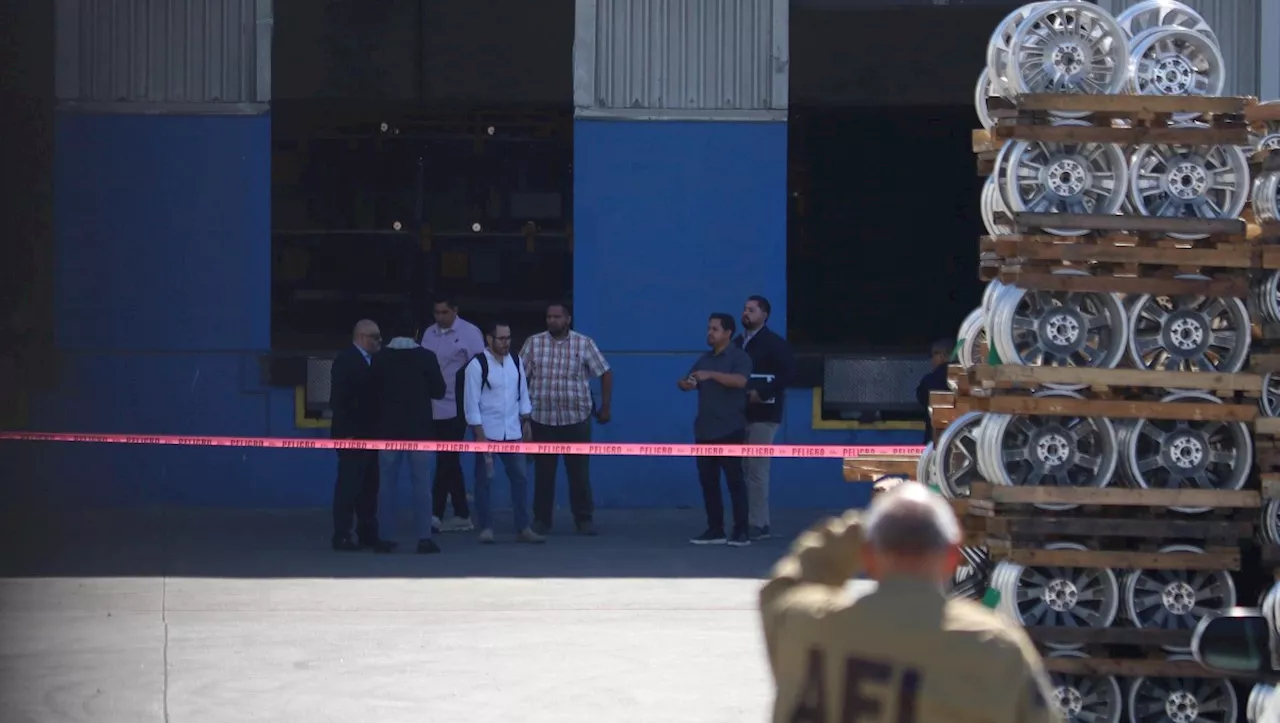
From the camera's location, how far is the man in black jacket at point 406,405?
48.1 ft

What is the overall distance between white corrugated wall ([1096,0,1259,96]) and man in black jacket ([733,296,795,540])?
4.85 meters

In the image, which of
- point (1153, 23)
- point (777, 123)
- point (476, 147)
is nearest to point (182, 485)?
point (476, 147)

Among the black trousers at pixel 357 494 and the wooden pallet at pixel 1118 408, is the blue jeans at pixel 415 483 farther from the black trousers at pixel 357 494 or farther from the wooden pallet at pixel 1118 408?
the wooden pallet at pixel 1118 408

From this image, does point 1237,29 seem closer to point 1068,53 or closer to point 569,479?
point 569,479

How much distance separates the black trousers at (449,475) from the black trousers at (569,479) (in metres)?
0.68

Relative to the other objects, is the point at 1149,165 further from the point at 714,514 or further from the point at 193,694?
the point at 714,514

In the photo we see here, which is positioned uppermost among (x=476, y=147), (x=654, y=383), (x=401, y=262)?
(x=476, y=147)

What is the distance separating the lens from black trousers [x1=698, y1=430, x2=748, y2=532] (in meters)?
15.2

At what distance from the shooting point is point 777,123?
17547 millimetres

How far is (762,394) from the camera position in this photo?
15547mm

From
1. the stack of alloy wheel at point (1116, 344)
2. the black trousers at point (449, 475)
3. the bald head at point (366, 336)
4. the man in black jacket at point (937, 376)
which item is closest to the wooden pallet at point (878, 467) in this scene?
the stack of alloy wheel at point (1116, 344)

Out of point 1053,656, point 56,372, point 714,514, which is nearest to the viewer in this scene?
point 1053,656

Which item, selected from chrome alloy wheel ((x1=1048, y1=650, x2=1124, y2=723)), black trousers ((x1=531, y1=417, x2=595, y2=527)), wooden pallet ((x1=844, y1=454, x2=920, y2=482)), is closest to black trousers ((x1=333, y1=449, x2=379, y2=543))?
black trousers ((x1=531, y1=417, x2=595, y2=527))

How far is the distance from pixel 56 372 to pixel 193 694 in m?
8.88
